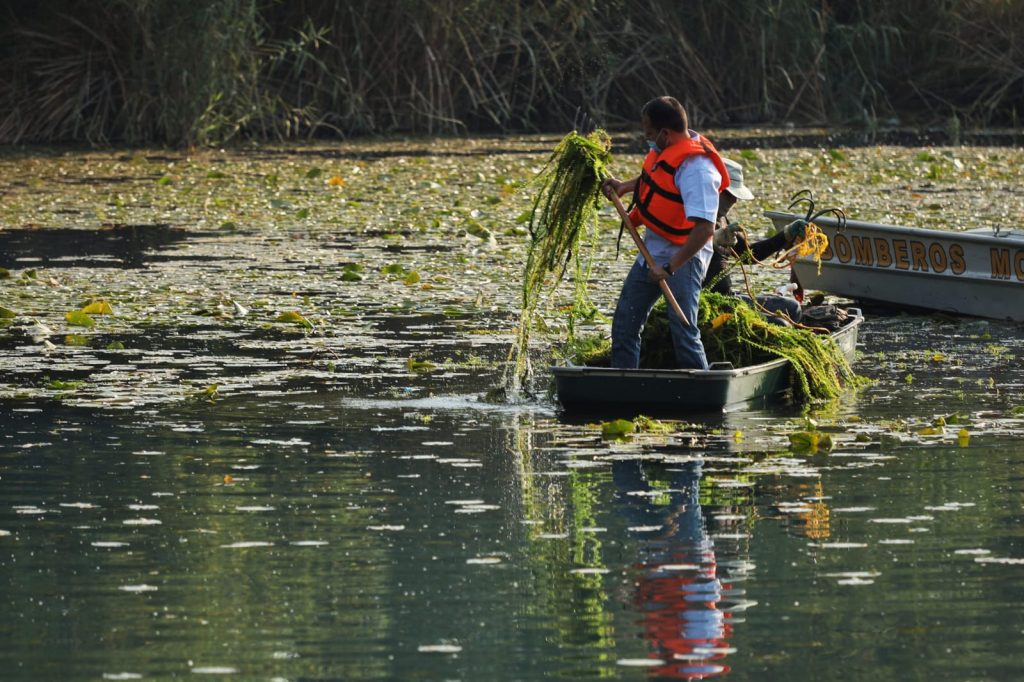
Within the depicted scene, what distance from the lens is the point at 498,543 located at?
285 inches

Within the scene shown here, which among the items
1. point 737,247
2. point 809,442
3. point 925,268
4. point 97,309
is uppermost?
point 737,247

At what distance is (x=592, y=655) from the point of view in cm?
583

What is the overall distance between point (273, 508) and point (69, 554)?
970 millimetres

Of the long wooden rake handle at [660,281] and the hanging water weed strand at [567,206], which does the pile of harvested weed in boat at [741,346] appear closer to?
the hanging water weed strand at [567,206]

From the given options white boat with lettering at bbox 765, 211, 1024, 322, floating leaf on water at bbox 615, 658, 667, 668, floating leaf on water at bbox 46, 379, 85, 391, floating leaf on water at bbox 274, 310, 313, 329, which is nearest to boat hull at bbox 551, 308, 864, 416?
floating leaf on water at bbox 46, 379, 85, 391

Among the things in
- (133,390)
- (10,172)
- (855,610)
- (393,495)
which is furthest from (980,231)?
(10,172)

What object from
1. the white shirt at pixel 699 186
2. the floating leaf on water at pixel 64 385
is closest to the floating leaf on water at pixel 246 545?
the white shirt at pixel 699 186

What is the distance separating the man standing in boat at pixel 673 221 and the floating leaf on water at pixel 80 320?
424 centimetres

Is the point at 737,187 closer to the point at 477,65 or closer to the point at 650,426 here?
the point at 650,426

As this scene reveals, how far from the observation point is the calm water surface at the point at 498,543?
19.2ft

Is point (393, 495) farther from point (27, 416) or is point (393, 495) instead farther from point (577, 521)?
point (27, 416)

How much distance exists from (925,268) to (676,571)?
8.10 m

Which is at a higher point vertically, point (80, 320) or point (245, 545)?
point (80, 320)

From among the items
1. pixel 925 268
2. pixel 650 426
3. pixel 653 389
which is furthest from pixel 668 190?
pixel 925 268
